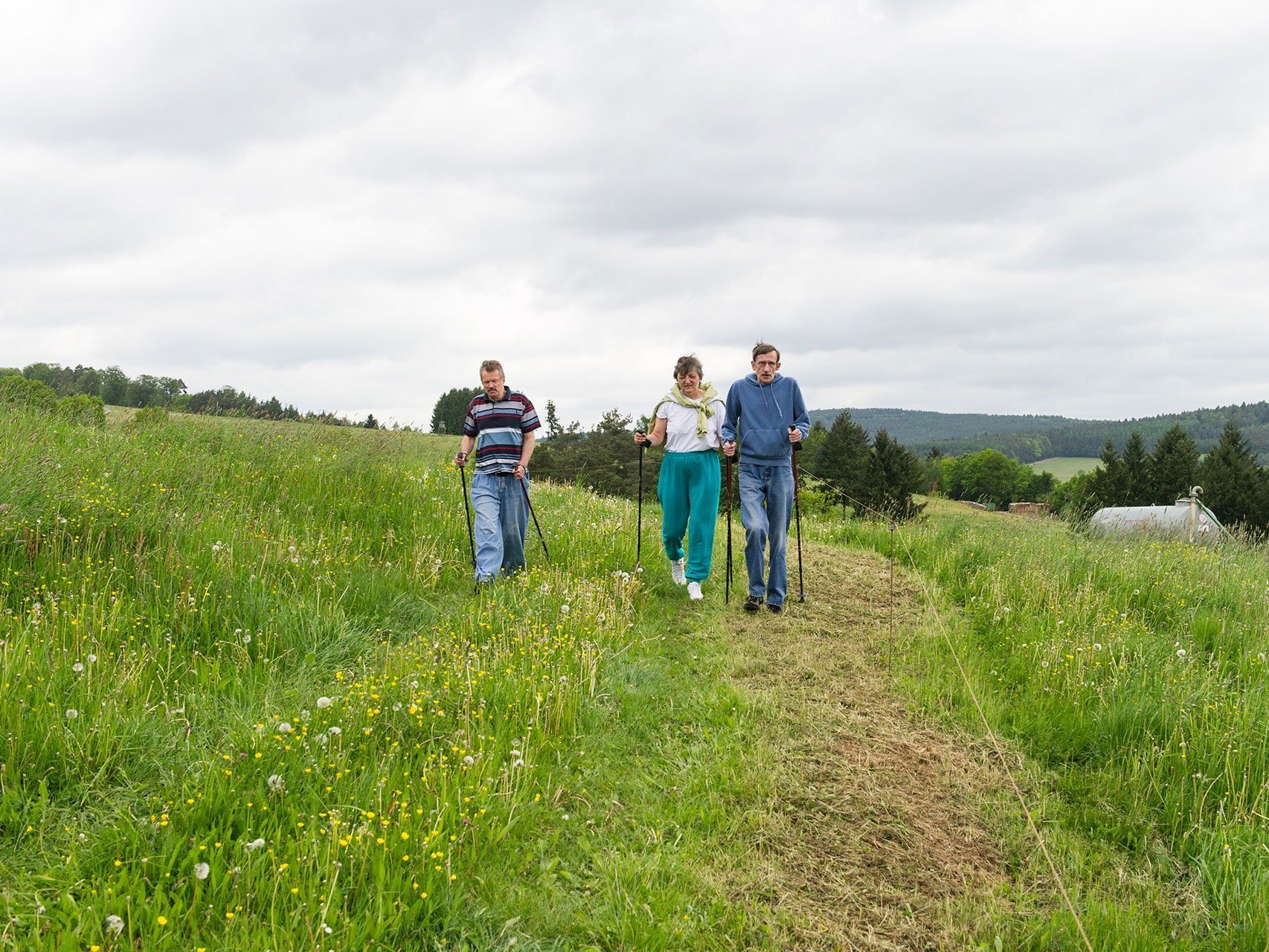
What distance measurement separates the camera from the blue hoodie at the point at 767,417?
8.13 metres

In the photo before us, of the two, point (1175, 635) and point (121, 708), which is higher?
point (121, 708)

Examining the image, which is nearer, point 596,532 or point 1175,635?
point 1175,635

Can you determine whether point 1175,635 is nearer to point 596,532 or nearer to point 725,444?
point 725,444

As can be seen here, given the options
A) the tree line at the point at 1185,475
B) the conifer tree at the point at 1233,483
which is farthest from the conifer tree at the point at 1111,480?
the conifer tree at the point at 1233,483

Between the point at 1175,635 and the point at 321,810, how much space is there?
7.42 metres

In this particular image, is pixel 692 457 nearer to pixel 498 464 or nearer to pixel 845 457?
pixel 498 464

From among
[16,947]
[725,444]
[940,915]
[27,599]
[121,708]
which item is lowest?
[940,915]

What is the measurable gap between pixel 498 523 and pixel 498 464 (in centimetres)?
63

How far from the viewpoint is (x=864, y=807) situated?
13.8ft

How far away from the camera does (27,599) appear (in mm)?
5398

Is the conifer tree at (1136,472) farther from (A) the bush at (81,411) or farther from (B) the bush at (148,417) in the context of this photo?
(A) the bush at (81,411)

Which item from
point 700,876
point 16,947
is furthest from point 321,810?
point 700,876

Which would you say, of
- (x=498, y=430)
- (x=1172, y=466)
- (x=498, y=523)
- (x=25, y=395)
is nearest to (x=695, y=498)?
(x=498, y=523)

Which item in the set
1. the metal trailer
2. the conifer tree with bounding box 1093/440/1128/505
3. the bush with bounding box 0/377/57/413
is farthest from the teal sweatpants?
the conifer tree with bounding box 1093/440/1128/505
